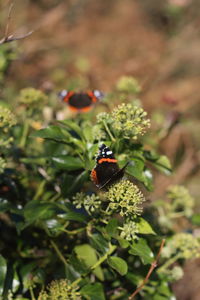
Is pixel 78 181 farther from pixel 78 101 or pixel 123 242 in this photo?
pixel 78 101

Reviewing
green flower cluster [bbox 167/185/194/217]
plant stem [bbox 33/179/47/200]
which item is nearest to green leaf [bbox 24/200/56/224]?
plant stem [bbox 33/179/47/200]

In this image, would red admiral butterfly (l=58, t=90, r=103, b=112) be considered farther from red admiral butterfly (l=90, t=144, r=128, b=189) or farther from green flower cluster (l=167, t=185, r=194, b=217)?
red admiral butterfly (l=90, t=144, r=128, b=189)

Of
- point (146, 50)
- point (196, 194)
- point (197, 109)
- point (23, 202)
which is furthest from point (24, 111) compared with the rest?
point (146, 50)

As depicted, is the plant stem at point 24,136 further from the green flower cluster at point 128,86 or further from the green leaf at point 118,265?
the green leaf at point 118,265

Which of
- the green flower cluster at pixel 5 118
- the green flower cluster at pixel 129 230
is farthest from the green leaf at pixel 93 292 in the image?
the green flower cluster at pixel 5 118

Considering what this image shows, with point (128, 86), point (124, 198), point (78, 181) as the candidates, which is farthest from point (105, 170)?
point (128, 86)

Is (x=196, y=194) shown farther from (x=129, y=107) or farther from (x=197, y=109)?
(x=129, y=107)
